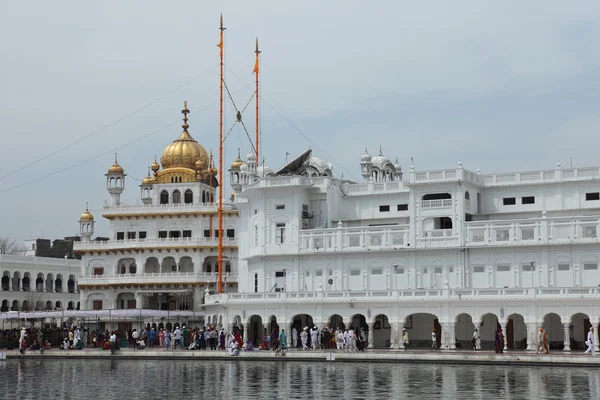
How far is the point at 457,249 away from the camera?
202 feet

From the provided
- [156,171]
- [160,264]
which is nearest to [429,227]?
[160,264]

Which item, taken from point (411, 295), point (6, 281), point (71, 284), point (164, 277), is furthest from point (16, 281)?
point (411, 295)

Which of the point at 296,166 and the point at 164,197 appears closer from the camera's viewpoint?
the point at 296,166

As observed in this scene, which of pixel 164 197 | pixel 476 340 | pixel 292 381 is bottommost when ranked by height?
pixel 292 381

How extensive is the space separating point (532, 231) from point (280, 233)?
17.1 m

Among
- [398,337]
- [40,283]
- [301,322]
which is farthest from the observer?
[40,283]

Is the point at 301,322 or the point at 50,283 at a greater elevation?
the point at 50,283

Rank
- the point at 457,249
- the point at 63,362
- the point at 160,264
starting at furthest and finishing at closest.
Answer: the point at 160,264 < the point at 457,249 < the point at 63,362

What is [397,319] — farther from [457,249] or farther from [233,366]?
[233,366]

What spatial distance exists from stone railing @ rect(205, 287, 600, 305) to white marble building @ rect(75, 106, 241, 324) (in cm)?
1916

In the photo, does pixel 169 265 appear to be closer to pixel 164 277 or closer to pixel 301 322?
pixel 164 277

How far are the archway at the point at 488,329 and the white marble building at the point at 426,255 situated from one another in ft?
0.30

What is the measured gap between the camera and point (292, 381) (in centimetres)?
3675

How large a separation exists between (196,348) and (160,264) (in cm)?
3026
